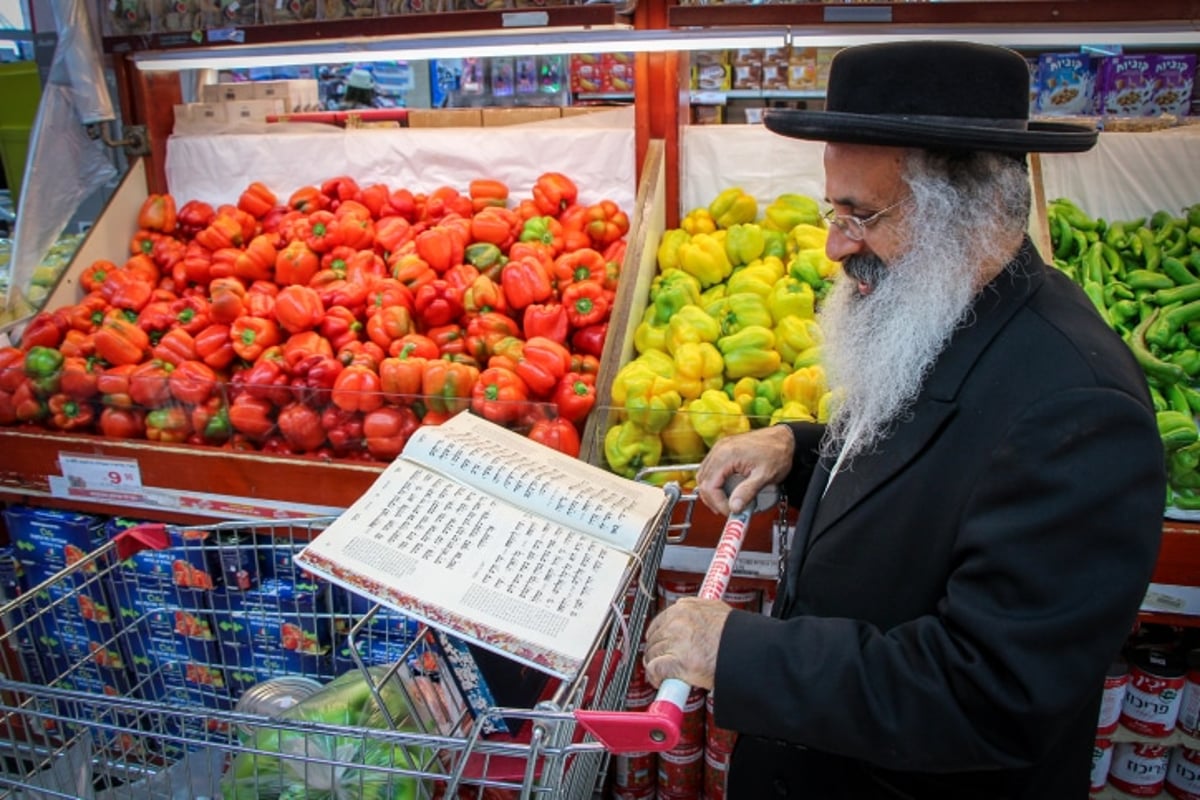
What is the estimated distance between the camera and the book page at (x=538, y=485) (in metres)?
1.53

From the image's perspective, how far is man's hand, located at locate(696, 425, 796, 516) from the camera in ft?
5.63

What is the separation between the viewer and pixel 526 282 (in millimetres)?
3271

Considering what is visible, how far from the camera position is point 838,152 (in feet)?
4.40

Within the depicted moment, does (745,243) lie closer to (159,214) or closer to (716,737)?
(716,737)

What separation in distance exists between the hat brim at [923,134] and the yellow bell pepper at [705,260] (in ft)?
6.34

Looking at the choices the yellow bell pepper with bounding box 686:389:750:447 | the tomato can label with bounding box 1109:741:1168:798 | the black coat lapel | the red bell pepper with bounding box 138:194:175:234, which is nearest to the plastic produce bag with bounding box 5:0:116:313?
the red bell pepper with bounding box 138:194:175:234

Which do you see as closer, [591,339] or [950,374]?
[950,374]

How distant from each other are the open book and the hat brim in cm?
69

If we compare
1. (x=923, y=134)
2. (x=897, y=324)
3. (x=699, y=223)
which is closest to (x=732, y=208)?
(x=699, y=223)

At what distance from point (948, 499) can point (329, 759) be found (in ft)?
3.12

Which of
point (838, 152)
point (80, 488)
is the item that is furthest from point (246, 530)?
point (838, 152)

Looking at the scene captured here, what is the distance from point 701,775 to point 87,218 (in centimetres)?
343

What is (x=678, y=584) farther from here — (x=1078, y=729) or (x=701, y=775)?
(x=1078, y=729)

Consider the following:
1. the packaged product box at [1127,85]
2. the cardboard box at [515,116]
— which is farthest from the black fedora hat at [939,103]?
the packaged product box at [1127,85]
